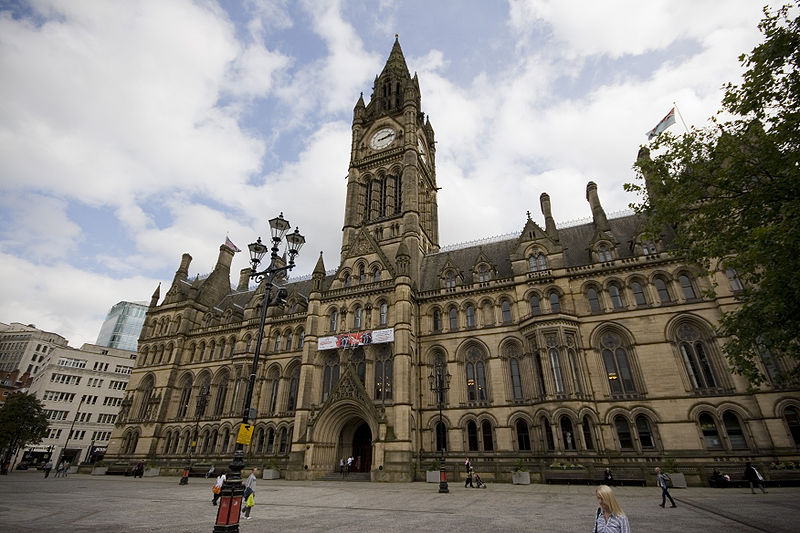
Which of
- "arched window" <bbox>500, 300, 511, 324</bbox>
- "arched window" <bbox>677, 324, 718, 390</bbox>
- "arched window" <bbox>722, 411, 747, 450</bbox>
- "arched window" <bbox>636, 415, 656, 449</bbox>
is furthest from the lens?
"arched window" <bbox>500, 300, 511, 324</bbox>

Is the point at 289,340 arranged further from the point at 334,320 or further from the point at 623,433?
the point at 623,433

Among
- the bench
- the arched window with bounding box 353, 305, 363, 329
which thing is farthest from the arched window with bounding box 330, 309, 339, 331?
the bench

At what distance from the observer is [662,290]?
2714 centimetres

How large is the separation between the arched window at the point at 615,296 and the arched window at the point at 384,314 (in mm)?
16863

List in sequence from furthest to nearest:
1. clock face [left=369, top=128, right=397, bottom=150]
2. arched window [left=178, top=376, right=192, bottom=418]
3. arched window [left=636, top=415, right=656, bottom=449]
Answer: clock face [left=369, top=128, right=397, bottom=150]
arched window [left=178, top=376, right=192, bottom=418]
arched window [left=636, top=415, right=656, bottom=449]

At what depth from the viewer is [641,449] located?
23781 millimetres

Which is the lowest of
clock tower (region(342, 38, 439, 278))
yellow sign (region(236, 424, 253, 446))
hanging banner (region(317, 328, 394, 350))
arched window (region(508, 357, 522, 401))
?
yellow sign (region(236, 424, 253, 446))

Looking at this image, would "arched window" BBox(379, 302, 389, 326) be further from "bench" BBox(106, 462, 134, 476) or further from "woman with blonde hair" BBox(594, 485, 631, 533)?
"woman with blonde hair" BBox(594, 485, 631, 533)

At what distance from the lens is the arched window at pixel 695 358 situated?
952 inches

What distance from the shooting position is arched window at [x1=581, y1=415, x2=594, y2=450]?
947 inches

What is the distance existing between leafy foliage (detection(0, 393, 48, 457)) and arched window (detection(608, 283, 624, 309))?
5238 centimetres

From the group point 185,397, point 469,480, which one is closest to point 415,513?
point 469,480

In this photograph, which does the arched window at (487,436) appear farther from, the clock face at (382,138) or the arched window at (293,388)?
the clock face at (382,138)

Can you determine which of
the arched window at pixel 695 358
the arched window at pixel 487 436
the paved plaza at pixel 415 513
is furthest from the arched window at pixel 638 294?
the arched window at pixel 487 436
